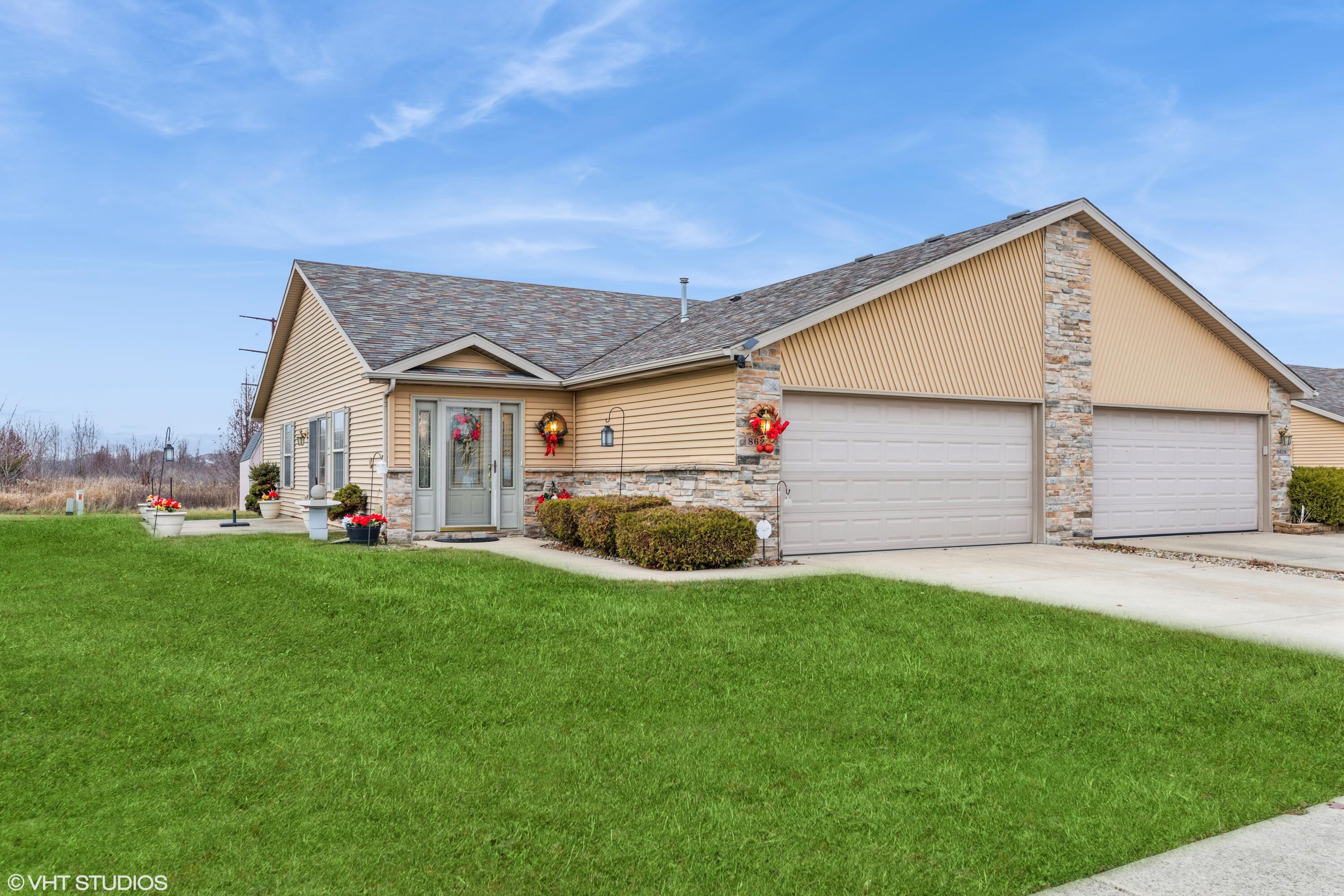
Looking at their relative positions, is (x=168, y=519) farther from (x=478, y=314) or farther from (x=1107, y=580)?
(x=1107, y=580)

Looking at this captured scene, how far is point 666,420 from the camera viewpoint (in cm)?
1345

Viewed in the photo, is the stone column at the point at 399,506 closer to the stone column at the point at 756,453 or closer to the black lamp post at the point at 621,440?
the black lamp post at the point at 621,440

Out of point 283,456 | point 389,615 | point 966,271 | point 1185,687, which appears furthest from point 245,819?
point 283,456

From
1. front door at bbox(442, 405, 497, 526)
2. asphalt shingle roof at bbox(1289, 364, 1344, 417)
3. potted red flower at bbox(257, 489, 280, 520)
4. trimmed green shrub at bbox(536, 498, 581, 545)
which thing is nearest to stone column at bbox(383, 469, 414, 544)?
front door at bbox(442, 405, 497, 526)

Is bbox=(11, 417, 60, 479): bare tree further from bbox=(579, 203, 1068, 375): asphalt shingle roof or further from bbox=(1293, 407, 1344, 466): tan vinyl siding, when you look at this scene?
bbox=(1293, 407, 1344, 466): tan vinyl siding

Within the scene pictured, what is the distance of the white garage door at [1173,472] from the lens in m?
15.5

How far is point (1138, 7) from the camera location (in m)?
13.6

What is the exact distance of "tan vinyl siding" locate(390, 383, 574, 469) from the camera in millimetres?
14367

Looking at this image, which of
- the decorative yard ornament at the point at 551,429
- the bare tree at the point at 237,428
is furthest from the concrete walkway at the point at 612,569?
the bare tree at the point at 237,428

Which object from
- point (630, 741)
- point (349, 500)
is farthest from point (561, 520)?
point (630, 741)

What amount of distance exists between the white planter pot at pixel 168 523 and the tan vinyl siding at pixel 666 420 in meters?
6.78

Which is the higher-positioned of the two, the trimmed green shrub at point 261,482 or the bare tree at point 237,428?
the bare tree at point 237,428

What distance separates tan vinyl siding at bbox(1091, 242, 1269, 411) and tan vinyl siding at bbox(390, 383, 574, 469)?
29.5 ft

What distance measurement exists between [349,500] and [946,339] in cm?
1008
